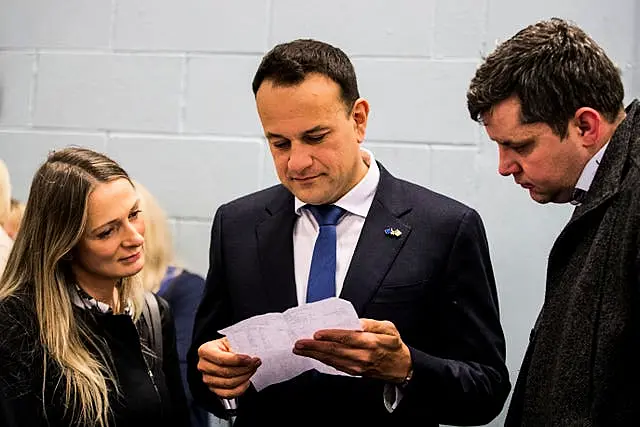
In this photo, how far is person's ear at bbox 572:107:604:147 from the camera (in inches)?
53.7

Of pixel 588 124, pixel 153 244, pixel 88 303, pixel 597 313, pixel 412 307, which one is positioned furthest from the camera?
pixel 153 244

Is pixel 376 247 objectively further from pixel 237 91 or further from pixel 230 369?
pixel 237 91

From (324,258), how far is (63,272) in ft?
1.68

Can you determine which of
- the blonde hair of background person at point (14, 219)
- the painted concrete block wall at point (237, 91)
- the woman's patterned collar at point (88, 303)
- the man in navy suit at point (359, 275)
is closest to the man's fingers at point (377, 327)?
the man in navy suit at point (359, 275)

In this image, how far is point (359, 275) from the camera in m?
1.65

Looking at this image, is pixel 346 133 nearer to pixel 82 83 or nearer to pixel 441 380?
pixel 441 380

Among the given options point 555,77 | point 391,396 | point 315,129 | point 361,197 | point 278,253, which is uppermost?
point 555,77

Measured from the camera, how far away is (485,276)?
5.43 ft

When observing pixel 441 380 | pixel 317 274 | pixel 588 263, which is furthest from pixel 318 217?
pixel 588 263

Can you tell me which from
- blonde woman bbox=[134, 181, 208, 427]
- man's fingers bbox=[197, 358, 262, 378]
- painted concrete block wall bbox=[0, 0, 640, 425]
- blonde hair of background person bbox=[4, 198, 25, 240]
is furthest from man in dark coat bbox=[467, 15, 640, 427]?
blonde hair of background person bbox=[4, 198, 25, 240]

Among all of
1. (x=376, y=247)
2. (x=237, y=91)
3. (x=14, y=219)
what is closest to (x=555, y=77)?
(x=376, y=247)

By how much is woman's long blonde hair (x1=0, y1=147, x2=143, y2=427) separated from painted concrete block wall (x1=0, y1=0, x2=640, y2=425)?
2.66 feet

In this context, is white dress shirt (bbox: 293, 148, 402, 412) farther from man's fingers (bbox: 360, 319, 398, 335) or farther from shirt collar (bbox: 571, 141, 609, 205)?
shirt collar (bbox: 571, 141, 609, 205)

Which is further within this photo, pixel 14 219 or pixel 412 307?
pixel 14 219
